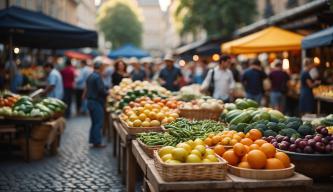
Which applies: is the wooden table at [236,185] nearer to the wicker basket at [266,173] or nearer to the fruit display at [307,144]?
the wicker basket at [266,173]

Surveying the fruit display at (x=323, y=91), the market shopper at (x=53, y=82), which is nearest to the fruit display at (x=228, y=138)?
the fruit display at (x=323, y=91)

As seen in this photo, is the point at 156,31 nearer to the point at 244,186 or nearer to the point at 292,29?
the point at 292,29

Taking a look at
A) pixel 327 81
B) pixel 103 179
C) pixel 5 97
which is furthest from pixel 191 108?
pixel 327 81

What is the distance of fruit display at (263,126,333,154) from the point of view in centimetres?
517

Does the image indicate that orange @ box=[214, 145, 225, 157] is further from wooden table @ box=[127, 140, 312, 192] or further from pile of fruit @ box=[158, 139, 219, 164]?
wooden table @ box=[127, 140, 312, 192]

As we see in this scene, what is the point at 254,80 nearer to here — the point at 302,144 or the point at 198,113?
the point at 198,113

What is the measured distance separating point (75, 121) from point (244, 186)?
14.0m

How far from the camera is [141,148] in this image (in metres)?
5.98

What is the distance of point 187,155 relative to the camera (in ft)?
15.0

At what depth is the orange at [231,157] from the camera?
477cm

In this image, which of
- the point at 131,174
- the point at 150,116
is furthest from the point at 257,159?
the point at 150,116

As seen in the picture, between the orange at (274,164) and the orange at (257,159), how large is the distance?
4 centimetres

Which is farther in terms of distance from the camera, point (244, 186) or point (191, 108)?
point (191, 108)

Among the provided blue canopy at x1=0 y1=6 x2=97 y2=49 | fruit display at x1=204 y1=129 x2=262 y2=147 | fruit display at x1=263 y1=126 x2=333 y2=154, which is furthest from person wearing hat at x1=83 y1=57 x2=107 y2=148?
fruit display at x1=263 y1=126 x2=333 y2=154
